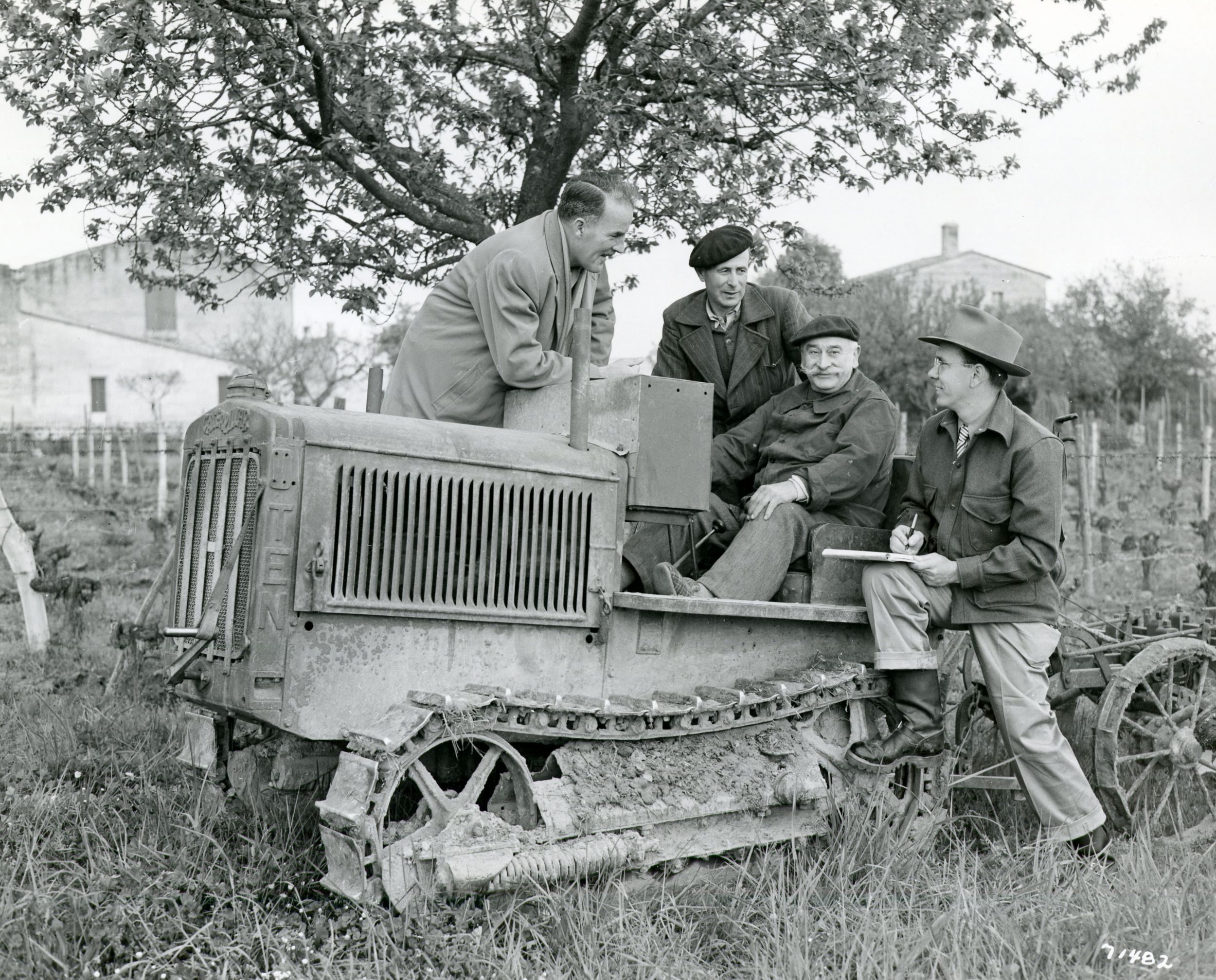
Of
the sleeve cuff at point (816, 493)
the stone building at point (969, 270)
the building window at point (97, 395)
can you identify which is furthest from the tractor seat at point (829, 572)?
the stone building at point (969, 270)

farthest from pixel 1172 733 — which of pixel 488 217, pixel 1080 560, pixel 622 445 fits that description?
pixel 1080 560

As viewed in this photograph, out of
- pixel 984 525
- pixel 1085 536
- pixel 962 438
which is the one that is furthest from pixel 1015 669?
pixel 1085 536

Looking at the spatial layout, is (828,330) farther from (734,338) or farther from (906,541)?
(906,541)

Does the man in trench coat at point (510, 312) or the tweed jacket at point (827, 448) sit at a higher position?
the man in trench coat at point (510, 312)

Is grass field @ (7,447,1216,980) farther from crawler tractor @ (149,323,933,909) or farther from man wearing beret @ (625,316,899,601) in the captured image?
man wearing beret @ (625,316,899,601)

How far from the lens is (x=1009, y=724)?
188 inches

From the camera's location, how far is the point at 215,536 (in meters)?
4.18

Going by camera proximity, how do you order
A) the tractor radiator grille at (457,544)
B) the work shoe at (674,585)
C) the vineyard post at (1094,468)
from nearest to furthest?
1. the tractor radiator grille at (457,544)
2. the work shoe at (674,585)
3. the vineyard post at (1094,468)

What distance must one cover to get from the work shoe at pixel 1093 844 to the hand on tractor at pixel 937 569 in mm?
1124

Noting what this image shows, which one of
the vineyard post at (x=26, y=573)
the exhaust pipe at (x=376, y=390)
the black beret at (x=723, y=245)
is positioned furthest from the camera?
the vineyard post at (x=26, y=573)

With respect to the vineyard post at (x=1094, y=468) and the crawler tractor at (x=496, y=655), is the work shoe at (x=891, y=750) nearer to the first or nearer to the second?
the crawler tractor at (x=496, y=655)

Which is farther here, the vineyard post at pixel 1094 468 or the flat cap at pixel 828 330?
the vineyard post at pixel 1094 468

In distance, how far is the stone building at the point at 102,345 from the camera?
31.3 meters

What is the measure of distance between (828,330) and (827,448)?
0.54 metres
